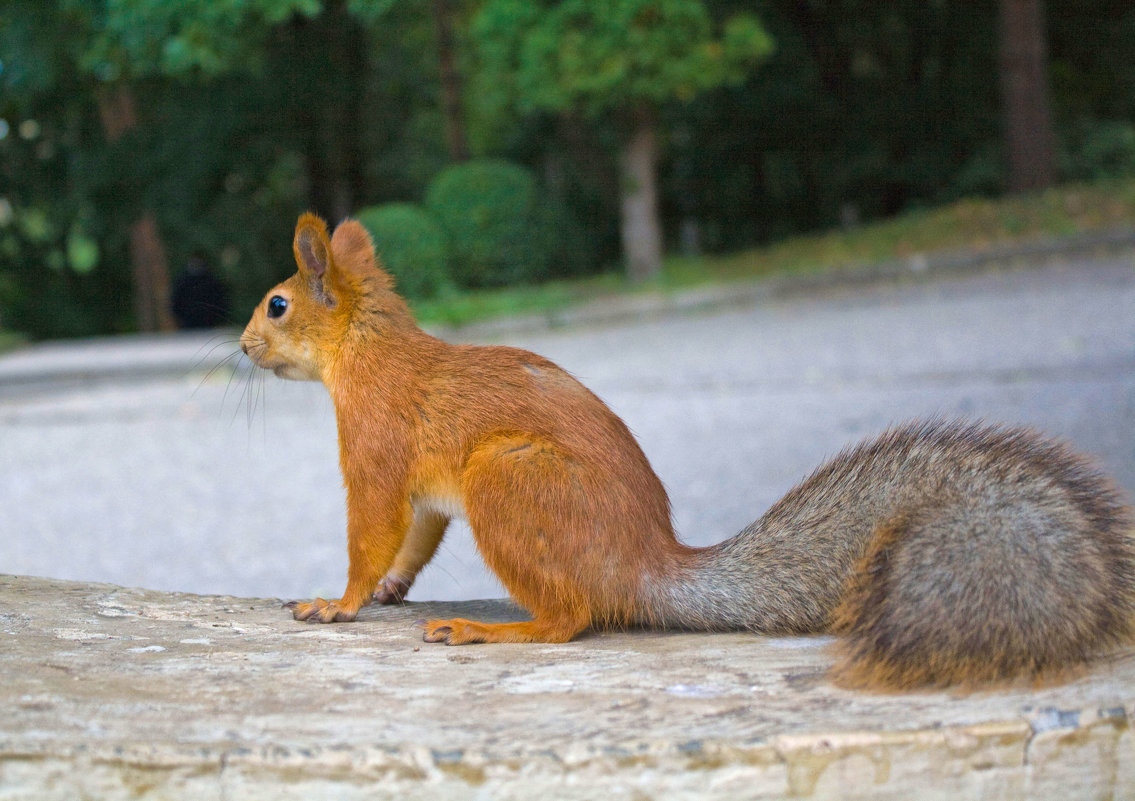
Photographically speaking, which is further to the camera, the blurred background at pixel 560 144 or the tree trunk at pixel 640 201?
the tree trunk at pixel 640 201

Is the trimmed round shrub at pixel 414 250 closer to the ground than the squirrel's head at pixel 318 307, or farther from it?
farther from it

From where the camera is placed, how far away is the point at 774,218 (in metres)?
22.9

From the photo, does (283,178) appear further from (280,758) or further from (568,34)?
(280,758)

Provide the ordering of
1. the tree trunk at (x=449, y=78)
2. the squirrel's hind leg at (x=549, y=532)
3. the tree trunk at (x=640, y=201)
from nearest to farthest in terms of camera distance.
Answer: the squirrel's hind leg at (x=549, y=532), the tree trunk at (x=640, y=201), the tree trunk at (x=449, y=78)

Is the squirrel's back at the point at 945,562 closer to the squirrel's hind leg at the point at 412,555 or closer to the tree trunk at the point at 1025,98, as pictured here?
the squirrel's hind leg at the point at 412,555

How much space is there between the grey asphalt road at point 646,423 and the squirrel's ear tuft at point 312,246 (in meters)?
0.35

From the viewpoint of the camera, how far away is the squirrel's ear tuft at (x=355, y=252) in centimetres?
273

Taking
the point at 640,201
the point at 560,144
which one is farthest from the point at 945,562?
the point at 560,144

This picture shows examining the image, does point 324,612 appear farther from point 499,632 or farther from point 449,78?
point 449,78

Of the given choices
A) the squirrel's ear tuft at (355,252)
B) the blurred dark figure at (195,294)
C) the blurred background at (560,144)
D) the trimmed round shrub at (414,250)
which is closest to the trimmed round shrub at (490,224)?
the blurred background at (560,144)

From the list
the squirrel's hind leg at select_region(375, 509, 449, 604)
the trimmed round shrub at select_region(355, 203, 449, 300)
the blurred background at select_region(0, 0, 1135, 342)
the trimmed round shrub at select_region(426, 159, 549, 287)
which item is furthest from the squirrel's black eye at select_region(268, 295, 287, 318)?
the trimmed round shrub at select_region(426, 159, 549, 287)

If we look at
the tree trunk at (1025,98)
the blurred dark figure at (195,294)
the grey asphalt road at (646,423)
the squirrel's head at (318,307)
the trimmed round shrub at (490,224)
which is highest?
the tree trunk at (1025,98)

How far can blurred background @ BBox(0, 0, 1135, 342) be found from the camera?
15.6m

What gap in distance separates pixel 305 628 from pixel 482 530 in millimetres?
517
